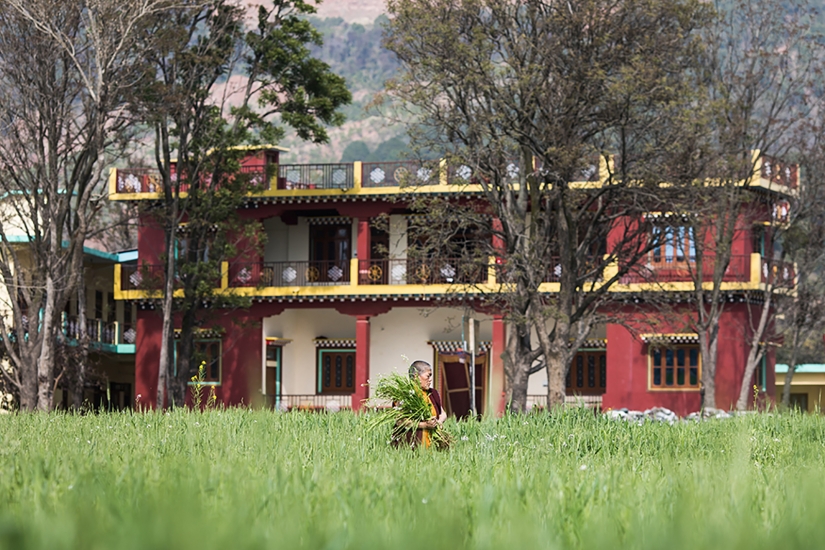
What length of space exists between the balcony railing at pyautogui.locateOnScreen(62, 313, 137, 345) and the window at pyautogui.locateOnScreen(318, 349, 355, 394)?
6845 millimetres

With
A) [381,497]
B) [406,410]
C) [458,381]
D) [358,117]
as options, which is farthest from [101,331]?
[358,117]

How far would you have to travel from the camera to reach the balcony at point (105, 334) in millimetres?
35516

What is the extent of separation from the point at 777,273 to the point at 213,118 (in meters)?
15.5

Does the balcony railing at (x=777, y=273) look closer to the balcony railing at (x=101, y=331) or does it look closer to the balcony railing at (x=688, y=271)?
the balcony railing at (x=688, y=271)

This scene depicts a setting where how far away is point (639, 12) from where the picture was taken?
23.1 meters

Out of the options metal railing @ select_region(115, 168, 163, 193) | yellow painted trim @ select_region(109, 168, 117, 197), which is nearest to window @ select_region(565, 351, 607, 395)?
metal railing @ select_region(115, 168, 163, 193)

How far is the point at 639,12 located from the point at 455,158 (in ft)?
14.9

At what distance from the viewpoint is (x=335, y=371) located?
1394 inches

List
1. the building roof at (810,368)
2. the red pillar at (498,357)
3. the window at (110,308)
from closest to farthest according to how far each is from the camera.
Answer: the red pillar at (498,357), the window at (110,308), the building roof at (810,368)

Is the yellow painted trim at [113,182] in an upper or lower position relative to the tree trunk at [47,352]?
upper

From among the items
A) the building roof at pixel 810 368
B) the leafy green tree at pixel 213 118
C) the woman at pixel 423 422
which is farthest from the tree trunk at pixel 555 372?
the building roof at pixel 810 368

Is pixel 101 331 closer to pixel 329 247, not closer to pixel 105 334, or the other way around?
pixel 105 334

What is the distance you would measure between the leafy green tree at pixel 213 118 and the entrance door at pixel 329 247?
401 centimetres

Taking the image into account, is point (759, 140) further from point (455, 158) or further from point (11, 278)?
point (11, 278)
